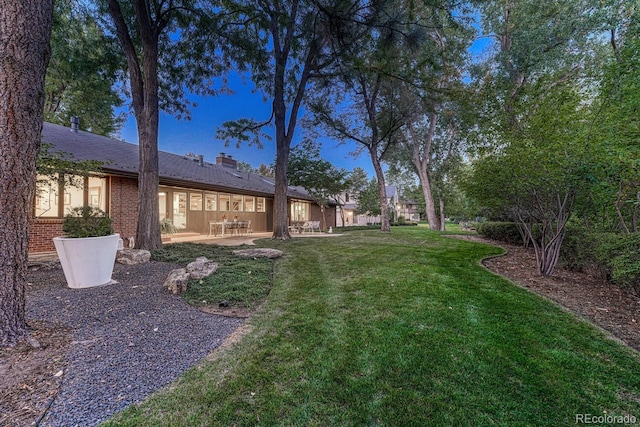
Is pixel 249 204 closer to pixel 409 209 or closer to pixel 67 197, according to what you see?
pixel 67 197

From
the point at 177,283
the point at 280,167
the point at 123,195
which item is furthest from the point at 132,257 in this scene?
the point at 280,167

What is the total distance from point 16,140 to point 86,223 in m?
2.17

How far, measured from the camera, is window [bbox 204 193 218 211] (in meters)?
11.9

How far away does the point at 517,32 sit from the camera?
9031 mm

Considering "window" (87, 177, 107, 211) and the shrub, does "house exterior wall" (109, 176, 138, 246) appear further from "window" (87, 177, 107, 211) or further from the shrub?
the shrub

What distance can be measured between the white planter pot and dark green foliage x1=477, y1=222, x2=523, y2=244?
457 inches

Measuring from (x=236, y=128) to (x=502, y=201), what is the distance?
10498mm

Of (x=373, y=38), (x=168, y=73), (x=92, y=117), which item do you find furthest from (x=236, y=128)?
(x=92, y=117)

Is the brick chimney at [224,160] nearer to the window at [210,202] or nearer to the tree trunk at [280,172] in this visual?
the window at [210,202]

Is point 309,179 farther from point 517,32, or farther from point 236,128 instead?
point 517,32

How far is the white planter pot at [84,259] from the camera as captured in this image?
3.77m

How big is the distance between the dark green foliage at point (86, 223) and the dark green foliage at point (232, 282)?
1.64 meters

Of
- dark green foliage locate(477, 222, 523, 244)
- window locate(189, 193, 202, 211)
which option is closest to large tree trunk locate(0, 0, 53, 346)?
window locate(189, 193, 202, 211)

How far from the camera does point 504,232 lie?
33.2 feet
